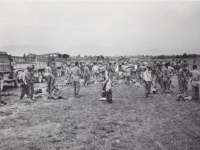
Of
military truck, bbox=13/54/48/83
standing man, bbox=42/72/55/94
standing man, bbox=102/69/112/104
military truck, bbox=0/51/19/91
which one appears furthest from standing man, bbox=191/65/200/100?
military truck, bbox=13/54/48/83

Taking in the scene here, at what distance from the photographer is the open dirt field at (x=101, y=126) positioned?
6.10 m

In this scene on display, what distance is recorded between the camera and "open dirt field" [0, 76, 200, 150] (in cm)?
610

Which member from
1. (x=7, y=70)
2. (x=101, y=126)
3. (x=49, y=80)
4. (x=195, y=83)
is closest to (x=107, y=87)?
(x=49, y=80)

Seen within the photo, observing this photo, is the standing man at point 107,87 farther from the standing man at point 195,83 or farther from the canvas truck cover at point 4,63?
the canvas truck cover at point 4,63

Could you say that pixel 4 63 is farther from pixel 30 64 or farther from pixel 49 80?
pixel 49 80

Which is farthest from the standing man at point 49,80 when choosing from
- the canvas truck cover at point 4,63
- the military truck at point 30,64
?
the military truck at point 30,64

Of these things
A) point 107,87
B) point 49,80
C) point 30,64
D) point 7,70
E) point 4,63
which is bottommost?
point 107,87

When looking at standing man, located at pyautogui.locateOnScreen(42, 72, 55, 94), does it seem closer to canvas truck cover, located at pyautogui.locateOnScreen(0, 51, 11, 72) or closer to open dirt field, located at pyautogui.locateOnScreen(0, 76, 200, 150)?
open dirt field, located at pyautogui.locateOnScreen(0, 76, 200, 150)

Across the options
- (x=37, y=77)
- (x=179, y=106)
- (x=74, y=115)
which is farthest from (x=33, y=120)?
(x=37, y=77)

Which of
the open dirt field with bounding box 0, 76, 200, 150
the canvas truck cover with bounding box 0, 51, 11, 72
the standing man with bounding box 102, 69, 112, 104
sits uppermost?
the canvas truck cover with bounding box 0, 51, 11, 72

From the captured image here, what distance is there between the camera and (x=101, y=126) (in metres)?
7.75

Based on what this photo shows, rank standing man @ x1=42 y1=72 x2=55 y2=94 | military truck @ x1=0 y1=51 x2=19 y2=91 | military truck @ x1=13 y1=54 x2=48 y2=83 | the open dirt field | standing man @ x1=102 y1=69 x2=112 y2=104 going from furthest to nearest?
military truck @ x1=13 y1=54 x2=48 y2=83 → military truck @ x1=0 y1=51 x2=19 y2=91 → standing man @ x1=42 y1=72 x2=55 y2=94 → standing man @ x1=102 y1=69 x2=112 y2=104 → the open dirt field

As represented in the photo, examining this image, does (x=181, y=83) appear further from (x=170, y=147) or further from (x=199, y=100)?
(x=170, y=147)

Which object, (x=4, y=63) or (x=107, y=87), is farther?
(x=4, y=63)
